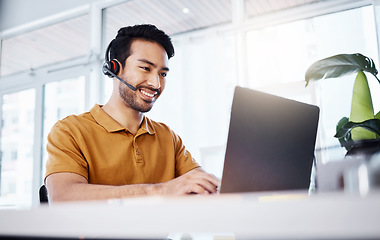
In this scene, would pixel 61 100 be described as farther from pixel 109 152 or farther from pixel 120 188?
pixel 120 188

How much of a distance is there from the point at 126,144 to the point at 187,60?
2.48 m

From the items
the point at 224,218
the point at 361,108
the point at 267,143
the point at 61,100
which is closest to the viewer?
the point at 224,218

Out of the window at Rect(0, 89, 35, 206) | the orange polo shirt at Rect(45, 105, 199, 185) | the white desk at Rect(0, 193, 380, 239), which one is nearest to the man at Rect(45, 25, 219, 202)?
the orange polo shirt at Rect(45, 105, 199, 185)

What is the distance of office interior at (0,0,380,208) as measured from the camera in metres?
3.36

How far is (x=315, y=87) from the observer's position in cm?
334

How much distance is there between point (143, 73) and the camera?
1.73 m

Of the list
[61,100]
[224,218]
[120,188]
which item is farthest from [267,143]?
[61,100]

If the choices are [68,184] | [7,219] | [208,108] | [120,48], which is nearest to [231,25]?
[208,108]

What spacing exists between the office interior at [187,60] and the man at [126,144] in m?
1.82

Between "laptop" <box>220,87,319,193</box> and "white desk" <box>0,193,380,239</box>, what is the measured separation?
43 cm

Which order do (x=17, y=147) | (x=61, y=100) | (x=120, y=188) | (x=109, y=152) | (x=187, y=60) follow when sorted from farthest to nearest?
(x=17, y=147) < (x=61, y=100) < (x=187, y=60) < (x=109, y=152) < (x=120, y=188)

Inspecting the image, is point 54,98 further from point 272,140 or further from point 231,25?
point 272,140

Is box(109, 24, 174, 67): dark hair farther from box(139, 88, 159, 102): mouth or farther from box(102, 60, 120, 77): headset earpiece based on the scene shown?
box(139, 88, 159, 102): mouth

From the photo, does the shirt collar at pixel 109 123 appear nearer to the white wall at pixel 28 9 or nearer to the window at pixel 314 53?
the window at pixel 314 53
